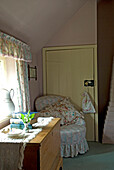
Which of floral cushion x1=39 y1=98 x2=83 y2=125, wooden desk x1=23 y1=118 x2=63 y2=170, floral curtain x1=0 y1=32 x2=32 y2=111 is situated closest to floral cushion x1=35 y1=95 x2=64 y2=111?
floral cushion x1=39 y1=98 x2=83 y2=125

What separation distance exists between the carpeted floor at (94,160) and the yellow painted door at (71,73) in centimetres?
53

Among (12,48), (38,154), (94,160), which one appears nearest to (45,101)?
(94,160)

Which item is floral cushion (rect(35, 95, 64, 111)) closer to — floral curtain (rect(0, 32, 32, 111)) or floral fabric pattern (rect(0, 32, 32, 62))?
floral curtain (rect(0, 32, 32, 111))

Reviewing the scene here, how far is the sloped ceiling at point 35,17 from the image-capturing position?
2256 millimetres

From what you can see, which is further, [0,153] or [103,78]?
[103,78]

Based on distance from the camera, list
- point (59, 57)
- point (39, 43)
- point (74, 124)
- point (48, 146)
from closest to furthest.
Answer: point (48, 146) → point (74, 124) → point (39, 43) → point (59, 57)

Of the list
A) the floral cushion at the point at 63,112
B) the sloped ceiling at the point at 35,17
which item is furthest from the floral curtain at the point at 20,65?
the floral cushion at the point at 63,112

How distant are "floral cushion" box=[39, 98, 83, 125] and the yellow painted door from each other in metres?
0.31

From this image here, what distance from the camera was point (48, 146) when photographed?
6.50ft

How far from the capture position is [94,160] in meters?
3.08

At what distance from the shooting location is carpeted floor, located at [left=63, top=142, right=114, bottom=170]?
2.86 m

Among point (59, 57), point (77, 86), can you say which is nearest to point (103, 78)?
point (77, 86)

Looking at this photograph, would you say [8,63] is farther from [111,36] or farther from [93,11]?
[111,36]

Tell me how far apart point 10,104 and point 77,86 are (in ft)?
6.26
